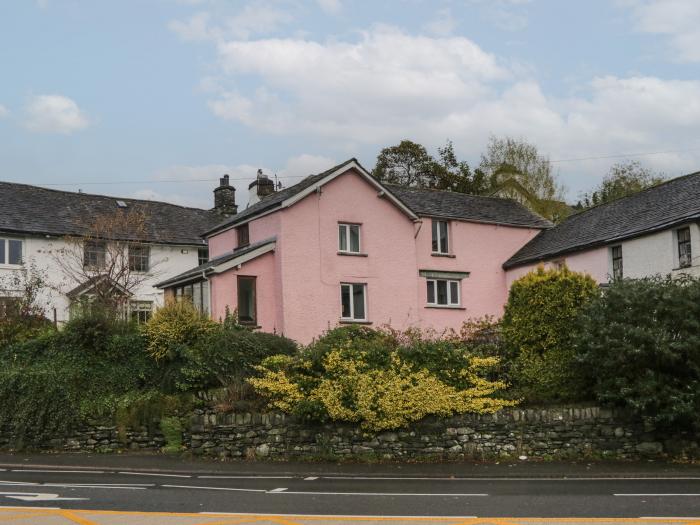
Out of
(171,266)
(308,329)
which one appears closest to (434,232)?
(308,329)

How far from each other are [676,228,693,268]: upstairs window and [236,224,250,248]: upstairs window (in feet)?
55.8

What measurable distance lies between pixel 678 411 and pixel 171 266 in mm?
31262

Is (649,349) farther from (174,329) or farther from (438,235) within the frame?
(438,235)

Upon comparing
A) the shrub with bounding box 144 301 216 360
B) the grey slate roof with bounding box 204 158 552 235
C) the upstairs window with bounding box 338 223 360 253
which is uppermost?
the grey slate roof with bounding box 204 158 552 235

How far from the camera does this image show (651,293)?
18.8 m

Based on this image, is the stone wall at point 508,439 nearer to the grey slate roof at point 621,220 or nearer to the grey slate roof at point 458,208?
the grey slate roof at point 621,220

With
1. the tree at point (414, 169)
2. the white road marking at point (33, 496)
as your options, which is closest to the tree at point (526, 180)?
the tree at point (414, 169)

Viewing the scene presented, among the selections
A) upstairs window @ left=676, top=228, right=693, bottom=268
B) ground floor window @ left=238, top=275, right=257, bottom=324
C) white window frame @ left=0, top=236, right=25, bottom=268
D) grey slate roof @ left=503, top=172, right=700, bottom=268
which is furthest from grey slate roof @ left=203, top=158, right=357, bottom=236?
upstairs window @ left=676, top=228, right=693, bottom=268

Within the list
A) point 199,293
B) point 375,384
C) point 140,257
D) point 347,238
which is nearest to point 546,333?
point 375,384

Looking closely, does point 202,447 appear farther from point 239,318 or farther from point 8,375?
point 239,318

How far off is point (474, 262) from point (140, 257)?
17317mm

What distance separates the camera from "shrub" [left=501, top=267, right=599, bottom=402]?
66.1 ft

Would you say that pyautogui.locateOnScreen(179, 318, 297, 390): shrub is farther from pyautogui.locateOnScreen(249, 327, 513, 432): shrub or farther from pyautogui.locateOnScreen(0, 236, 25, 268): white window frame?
pyautogui.locateOnScreen(0, 236, 25, 268): white window frame

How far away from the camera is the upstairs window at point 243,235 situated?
113ft
